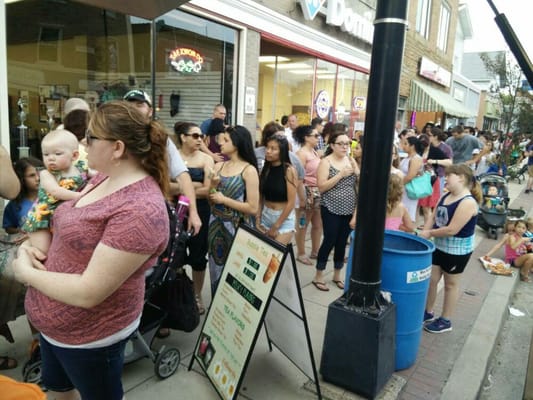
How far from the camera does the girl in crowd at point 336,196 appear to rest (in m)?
4.66

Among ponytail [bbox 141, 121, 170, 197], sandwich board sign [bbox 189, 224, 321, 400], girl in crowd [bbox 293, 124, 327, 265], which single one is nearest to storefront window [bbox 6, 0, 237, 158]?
girl in crowd [bbox 293, 124, 327, 265]

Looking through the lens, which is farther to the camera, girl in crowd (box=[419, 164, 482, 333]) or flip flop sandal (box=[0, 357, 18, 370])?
girl in crowd (box=[419, 164, 482, 333])

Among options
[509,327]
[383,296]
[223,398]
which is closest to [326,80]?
[509,327]

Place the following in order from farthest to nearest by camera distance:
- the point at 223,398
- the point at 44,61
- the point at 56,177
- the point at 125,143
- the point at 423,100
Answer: the point at 423,100 < the point at 44,61 < the point at 223,398 < the point at 56,177 < the point at 125,143

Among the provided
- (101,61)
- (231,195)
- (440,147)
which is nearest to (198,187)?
(231,195)

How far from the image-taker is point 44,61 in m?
6.15

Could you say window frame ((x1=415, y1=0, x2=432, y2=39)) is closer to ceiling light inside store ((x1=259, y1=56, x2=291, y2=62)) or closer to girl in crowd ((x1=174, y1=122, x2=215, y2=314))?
ceiling light inside store ((x1=259, y1=56, x2=291, y2=62))

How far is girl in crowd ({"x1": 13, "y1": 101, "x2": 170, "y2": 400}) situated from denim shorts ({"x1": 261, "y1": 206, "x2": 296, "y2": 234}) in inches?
98.7

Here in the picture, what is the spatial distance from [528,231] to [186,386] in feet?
21.3

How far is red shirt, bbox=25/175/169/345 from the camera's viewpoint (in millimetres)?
1538

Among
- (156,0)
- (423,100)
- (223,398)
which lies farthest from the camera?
(423,100)

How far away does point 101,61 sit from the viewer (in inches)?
273

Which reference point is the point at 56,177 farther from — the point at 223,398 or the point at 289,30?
the point at 289,30

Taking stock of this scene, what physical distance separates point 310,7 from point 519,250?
22.6 feet
